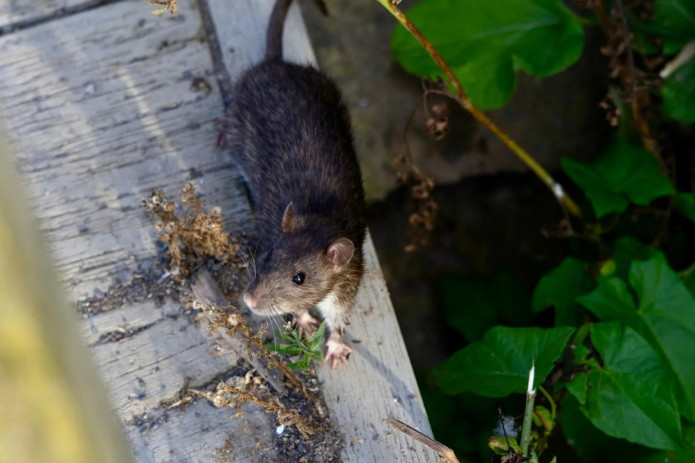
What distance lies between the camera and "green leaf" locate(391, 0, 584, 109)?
4125 millimetres

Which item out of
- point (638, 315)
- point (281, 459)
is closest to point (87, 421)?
point (281, 459)

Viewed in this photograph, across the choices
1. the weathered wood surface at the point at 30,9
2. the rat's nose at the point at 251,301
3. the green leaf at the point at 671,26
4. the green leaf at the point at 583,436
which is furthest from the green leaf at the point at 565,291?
the weathered wood surface at the point at 30,9

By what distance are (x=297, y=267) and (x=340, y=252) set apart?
8.3 inches

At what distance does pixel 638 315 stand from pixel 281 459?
1.86m

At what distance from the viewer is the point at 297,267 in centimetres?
326

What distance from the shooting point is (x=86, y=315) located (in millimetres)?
3408

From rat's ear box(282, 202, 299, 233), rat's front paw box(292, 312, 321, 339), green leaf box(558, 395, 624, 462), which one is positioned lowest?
green leaf box(558, 395, 624, 462)

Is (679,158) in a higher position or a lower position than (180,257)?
lower

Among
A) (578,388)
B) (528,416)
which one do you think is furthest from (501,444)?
(578,388)

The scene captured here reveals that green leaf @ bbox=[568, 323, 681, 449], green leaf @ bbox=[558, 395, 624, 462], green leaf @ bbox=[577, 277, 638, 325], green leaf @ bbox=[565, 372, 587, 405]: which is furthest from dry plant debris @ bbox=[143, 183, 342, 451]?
green leaf @ bbox=[577, 277, 638, 325]

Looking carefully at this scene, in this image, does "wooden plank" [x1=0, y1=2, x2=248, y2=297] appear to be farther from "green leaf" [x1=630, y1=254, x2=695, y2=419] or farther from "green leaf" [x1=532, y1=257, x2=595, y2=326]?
"green leaf" [x1=630, y1=254, x2=695, y2=419]

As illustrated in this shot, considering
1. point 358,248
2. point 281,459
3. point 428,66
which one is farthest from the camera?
point 428,66

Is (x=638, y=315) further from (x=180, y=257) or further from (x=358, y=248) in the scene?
(x=180, y=257)

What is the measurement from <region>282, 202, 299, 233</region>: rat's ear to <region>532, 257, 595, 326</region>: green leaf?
1.47 m
